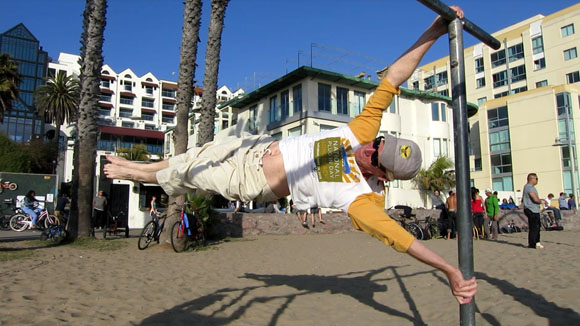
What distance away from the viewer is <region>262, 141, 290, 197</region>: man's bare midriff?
3.37 metres

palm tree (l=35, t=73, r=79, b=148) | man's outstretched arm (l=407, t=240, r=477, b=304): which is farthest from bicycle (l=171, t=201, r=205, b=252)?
palm tree (l=35, t=73, r=79, b=148)

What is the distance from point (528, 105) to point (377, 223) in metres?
42.0

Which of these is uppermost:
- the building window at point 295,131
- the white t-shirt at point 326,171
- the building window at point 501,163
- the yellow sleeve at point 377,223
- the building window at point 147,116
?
the building window at point 147,116

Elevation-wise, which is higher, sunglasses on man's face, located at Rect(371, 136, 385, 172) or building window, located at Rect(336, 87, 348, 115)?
building window, located at Rect(336, 87, 348, 115)

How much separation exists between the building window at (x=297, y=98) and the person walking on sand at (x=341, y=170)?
2238 centimetres

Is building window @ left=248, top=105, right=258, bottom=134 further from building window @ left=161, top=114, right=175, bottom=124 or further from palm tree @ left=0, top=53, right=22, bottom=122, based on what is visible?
building window @ left=161, top=114, right=175, bottom=124

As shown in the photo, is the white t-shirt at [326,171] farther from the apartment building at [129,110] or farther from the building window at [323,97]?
the apartment building at [129,110]

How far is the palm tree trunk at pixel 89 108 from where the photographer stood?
11.9 meters

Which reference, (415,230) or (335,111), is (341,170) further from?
(335,111)

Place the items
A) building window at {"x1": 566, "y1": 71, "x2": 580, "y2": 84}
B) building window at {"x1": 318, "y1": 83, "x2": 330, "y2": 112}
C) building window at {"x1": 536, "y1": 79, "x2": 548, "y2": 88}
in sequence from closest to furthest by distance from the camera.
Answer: building window at {"x1": 318, "y1": 83, "x2": 330, "y2": 112}, building window at {"x1": 566, "y1": 71, "x2": 580, "y2": 84}, building window at {"x1": 536, "y1": 79, "x2": 548, "y2": 88}

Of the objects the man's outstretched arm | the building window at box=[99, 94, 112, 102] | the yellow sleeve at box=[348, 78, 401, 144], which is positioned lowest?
the man's outstretched arm

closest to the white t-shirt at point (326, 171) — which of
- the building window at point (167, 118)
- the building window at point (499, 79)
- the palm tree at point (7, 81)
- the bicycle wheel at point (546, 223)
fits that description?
the bicycle wheel at point (546, 223)

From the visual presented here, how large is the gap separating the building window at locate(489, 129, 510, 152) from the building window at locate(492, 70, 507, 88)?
382 inches

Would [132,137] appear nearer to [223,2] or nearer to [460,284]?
[223,2]
